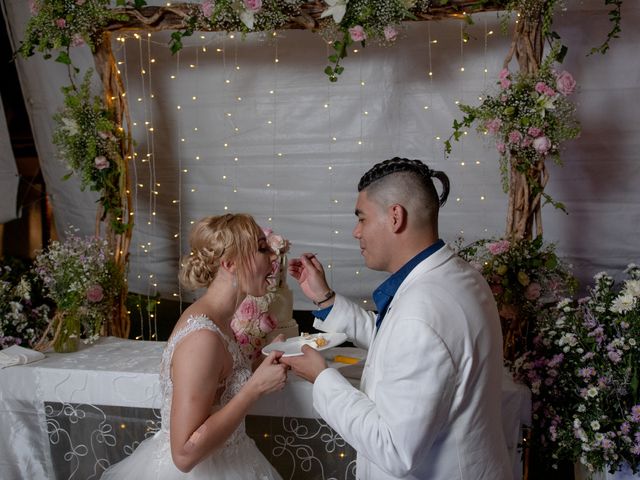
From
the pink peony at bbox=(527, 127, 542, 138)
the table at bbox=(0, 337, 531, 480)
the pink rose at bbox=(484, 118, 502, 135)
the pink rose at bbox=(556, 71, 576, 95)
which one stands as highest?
the pink rose at bbox=(556, 71, 576, 95)

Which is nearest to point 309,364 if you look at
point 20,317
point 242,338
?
point 242,338

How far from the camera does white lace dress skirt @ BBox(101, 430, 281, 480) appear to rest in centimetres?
239

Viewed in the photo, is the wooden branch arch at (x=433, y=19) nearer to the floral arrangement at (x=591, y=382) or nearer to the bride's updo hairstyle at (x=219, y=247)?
the floral arrangement at (x=591, y=382)

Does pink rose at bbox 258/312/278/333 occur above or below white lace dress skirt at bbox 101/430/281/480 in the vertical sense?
above

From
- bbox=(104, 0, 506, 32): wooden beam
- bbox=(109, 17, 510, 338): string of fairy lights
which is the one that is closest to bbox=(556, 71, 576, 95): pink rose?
bbox=(104, 0, 506, 32): wooden beam

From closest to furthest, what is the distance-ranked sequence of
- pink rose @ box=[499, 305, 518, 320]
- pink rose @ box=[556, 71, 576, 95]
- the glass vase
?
1. pink rose @ box=[556, 71, 576, 95]
2. pink rose @ box=[499, 305, 518, 320]
3. the glass vase

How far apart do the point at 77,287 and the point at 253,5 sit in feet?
5.61

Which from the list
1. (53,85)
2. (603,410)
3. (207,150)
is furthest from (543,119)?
(53,85)

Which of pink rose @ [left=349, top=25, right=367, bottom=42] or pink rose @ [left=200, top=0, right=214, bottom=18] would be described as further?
pink rose @ [left=200, top=0, right=214, bottom=18]

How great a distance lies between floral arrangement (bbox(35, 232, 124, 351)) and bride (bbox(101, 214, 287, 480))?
1.26 meters

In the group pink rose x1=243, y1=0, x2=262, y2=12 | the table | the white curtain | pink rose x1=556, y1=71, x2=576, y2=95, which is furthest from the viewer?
the white curtain

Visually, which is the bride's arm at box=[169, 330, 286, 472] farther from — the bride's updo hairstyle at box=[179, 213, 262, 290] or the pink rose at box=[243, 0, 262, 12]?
the pink rose at box=[243, 0, 262, 12]

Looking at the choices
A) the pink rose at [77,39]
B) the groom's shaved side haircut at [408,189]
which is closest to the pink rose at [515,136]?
the groom's shaved side haircut at [408,189]

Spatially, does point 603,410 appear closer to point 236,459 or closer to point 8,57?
point 236,459
